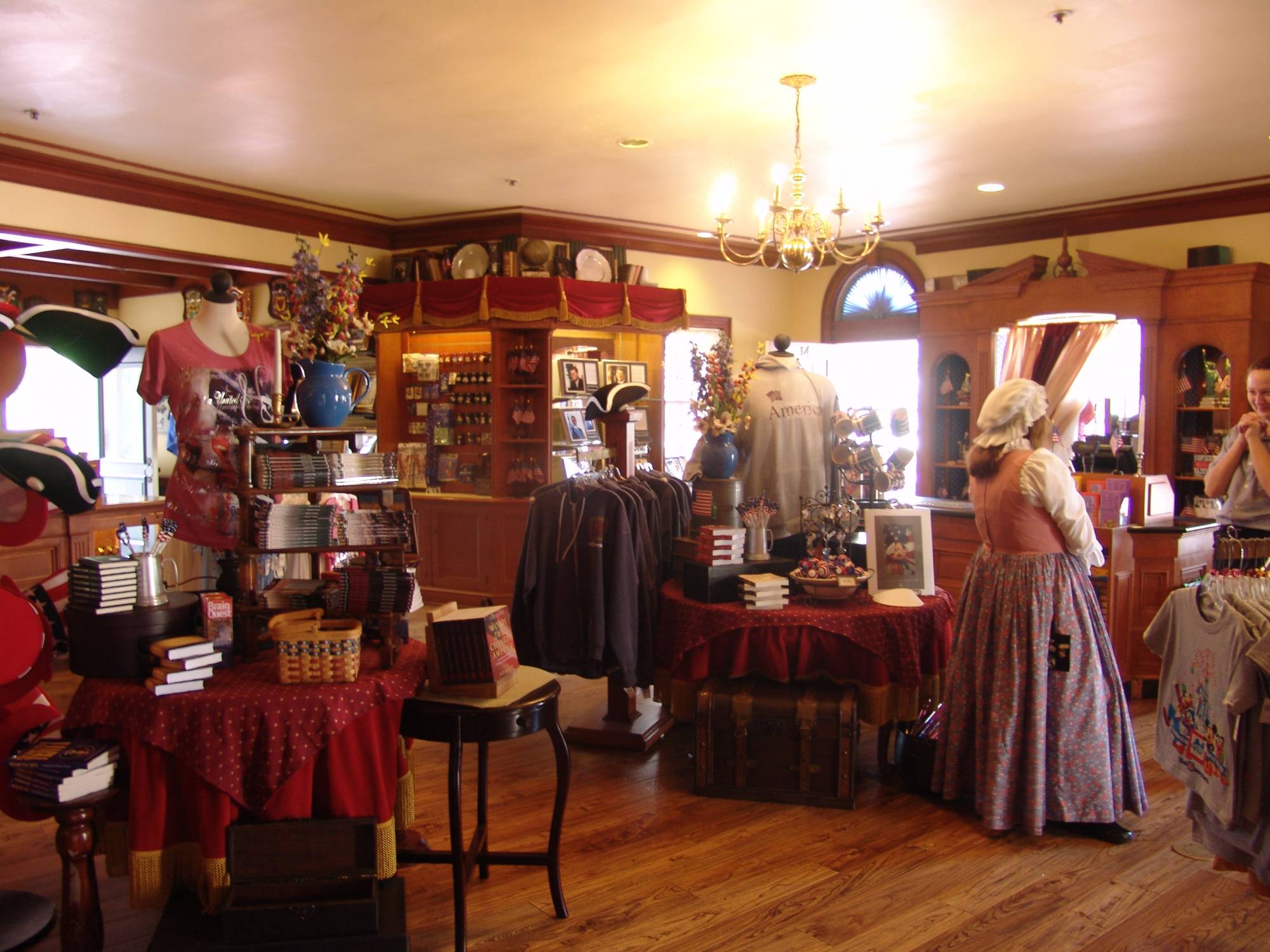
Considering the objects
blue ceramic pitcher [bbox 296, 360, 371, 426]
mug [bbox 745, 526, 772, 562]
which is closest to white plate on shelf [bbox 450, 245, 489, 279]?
mug [bbox 745, 526, 772, 562]

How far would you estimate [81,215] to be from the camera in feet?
19.5

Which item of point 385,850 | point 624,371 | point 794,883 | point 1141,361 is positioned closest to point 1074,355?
point 1141,361

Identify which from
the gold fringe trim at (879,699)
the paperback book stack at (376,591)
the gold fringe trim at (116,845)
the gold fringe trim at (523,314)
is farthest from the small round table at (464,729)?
the gold fringe trim at (523,314)

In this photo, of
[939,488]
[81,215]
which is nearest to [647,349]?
[939,488]

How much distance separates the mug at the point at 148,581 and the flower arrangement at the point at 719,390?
225 cm

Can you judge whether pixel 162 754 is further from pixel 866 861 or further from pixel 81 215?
pixel 81 215

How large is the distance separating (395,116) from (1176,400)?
5.42 meters

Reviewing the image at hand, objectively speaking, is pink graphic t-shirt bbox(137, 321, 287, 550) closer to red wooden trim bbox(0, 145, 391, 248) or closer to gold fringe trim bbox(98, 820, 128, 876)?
gold fringe trim bbox(98, 820, 128, 876)

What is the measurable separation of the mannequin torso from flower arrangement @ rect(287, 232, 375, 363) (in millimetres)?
338

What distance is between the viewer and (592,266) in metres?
7.78

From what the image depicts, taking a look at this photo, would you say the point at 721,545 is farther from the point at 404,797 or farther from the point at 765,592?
the point at 404,797

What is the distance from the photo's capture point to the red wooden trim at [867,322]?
869cm

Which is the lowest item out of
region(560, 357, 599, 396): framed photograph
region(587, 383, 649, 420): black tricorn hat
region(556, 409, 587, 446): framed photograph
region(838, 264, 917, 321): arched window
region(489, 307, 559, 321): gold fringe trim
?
region(556, 409, 587, 446): framed photograph

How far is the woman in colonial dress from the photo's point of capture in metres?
3.43
